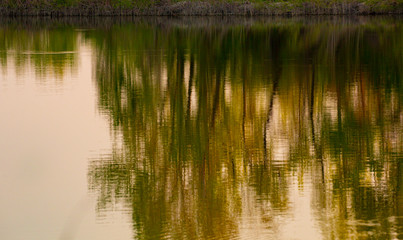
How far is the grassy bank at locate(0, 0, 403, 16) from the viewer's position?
58.8 m

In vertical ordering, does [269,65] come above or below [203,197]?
above

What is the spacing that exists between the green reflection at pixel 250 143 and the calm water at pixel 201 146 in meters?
0.04

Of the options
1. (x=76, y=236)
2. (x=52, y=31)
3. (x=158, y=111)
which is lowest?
(x=76, y=236)

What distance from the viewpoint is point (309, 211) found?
11.0 meters

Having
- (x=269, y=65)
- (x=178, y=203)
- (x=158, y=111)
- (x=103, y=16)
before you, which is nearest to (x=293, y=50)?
(x=269, y=65)

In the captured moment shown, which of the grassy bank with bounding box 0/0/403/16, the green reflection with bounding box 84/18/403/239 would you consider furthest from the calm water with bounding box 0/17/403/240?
the grassy bank with bounding box 0/0/403/16

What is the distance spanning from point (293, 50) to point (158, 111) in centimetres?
1603

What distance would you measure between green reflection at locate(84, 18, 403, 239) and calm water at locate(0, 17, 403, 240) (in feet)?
0.13

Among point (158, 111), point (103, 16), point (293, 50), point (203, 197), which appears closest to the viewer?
point (203, 197)

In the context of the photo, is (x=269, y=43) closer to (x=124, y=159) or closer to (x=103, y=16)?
(x=124, y=159)

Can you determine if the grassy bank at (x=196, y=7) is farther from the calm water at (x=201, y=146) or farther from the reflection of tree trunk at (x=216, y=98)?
the reflection of tree trunk at (x=216, y=98)

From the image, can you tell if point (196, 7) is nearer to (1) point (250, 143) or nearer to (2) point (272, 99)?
(2) point (272, 99)

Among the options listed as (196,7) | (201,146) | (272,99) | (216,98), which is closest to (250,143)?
(201,146)

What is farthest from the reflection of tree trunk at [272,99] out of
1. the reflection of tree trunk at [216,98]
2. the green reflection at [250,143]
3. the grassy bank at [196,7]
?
the grassy bank at [196,7]
